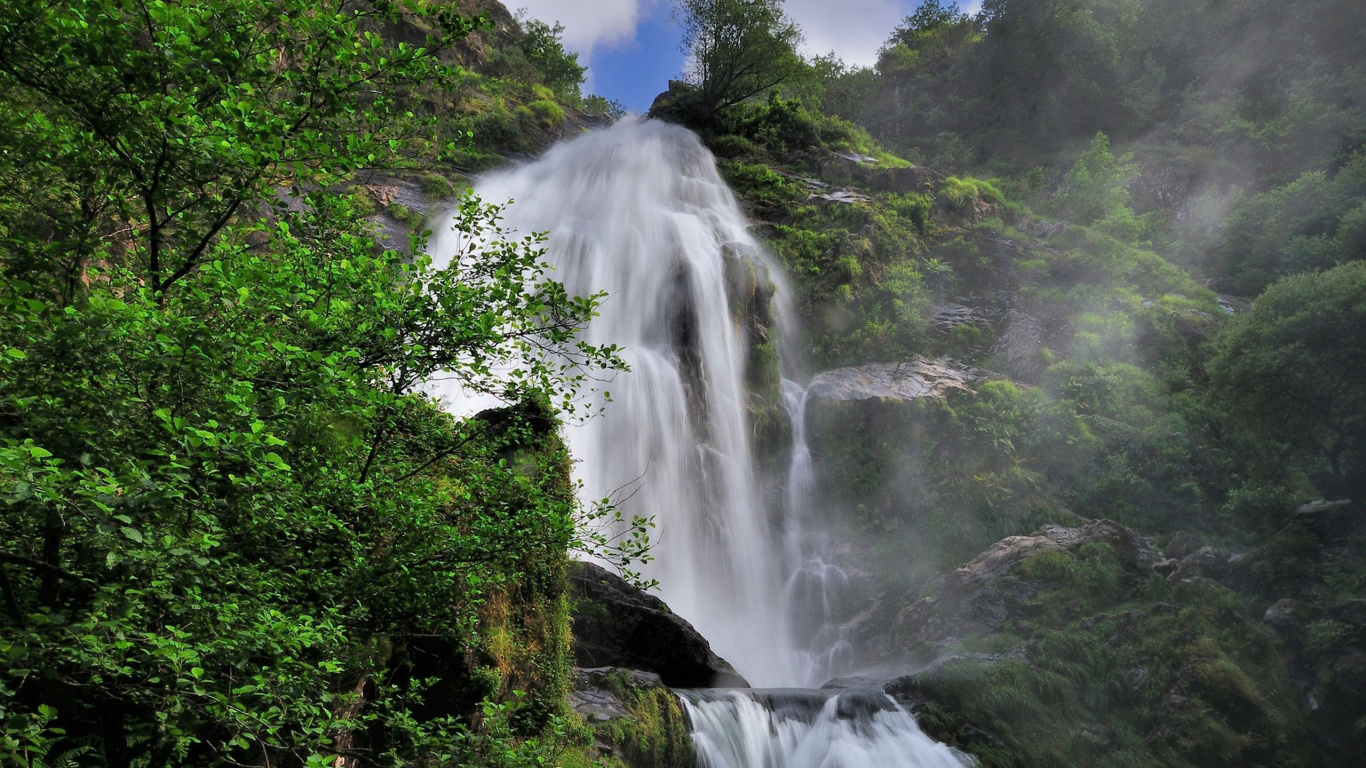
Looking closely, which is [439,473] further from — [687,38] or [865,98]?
[865,98]

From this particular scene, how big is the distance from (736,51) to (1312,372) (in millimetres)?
24439

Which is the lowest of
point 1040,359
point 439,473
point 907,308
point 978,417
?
point 439,473

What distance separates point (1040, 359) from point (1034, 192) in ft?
57.9

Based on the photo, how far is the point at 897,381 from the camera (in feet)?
76.7

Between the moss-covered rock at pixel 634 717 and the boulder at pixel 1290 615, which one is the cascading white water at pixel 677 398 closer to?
the moss-covered rock at pixel 634 717

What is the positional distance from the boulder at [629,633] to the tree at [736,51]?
26.8 metres

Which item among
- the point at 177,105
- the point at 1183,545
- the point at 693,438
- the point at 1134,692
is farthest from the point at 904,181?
the point at 177,105

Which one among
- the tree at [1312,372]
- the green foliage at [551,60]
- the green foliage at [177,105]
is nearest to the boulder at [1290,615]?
the tree at [1312,372]

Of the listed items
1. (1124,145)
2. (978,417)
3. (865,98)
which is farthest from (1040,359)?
(865,98)

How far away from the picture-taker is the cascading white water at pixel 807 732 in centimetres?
1024

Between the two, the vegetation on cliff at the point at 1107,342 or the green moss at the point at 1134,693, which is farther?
the vegetation on cliff at the point at 1107,342

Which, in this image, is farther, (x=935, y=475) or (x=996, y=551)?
(x=935, y=475)

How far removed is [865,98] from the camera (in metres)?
47.9

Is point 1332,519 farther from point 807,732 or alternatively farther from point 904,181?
point 904,181
